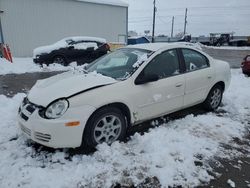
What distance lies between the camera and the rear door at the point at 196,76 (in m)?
4.81

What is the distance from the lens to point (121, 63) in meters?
4.62

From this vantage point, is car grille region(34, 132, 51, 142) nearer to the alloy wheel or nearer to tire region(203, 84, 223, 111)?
the alloy wheel

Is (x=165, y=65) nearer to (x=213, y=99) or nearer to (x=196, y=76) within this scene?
(x=196, y=76)

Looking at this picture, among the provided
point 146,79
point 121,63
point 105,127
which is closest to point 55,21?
point 121,63

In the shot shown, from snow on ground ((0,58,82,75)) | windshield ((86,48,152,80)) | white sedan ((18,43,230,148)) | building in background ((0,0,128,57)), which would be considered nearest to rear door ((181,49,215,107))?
white sedan ((18,43,230,148))

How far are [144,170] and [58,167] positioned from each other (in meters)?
1.12

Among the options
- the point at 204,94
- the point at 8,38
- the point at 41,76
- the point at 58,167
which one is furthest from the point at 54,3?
the point at 58,167

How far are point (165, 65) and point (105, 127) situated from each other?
1617 millimetres

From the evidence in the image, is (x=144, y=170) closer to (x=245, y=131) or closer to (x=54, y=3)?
(x=245, y=131)

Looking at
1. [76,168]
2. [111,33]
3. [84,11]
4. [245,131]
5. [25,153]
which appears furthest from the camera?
[111,33]

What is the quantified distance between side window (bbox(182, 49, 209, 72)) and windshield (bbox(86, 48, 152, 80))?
2.90 feet

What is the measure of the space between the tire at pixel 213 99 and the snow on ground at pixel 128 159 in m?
0.85

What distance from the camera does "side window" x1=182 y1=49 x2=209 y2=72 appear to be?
4.89 meters

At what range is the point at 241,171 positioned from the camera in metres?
3.39
